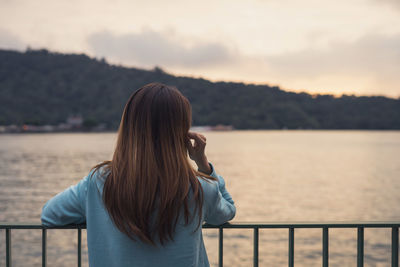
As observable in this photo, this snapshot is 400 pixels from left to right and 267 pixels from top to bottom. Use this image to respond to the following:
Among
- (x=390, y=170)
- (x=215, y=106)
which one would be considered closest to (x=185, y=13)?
(x=215, y=106)

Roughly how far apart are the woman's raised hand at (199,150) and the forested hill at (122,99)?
8769cm

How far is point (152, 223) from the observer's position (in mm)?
1390

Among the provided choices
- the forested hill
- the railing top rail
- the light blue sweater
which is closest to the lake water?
the railing top rail

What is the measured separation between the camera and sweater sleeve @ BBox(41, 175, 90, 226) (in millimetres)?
1461

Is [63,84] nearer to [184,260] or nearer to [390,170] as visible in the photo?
[390,170]

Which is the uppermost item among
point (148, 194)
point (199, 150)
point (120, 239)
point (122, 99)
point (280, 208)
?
point (122, 99)

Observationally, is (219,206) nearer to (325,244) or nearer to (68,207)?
(68,207)

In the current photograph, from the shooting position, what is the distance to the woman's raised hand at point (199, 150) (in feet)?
5.13

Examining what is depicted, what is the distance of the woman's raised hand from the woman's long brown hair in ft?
0.33

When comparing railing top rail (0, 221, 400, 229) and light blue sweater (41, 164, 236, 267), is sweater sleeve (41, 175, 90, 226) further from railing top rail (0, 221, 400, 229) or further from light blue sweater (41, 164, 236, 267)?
railing top rail (0, 221, 400, 229)

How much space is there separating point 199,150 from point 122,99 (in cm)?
9300

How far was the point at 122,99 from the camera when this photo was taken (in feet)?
304

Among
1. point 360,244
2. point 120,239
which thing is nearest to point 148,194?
point 120,239

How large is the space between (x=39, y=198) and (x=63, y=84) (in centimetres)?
6867
